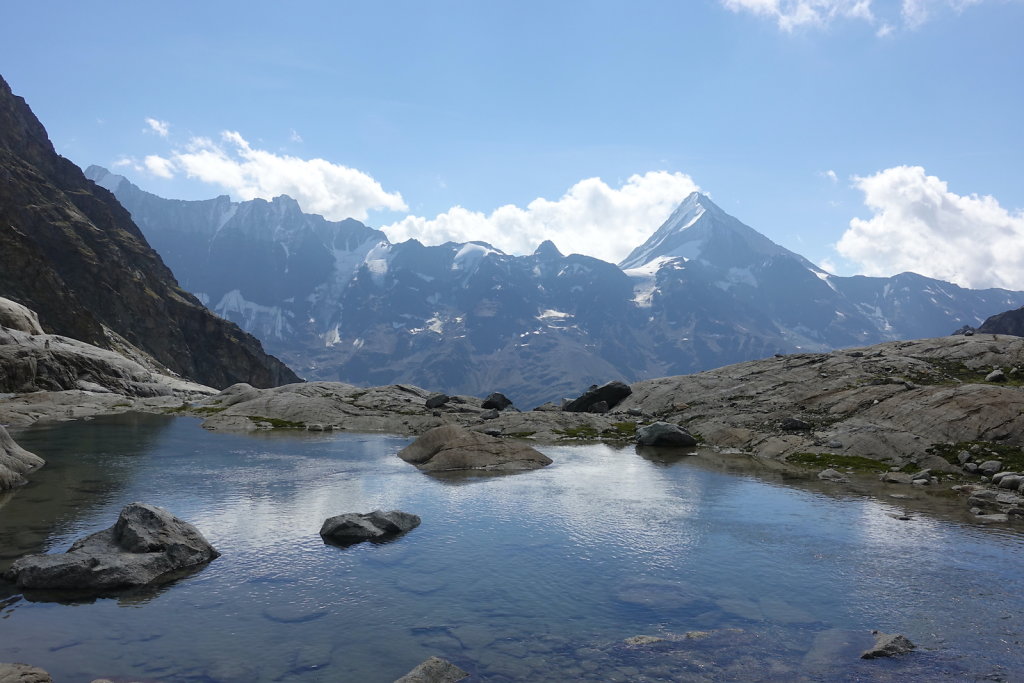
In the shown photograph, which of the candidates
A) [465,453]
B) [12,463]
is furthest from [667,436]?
[12,463]

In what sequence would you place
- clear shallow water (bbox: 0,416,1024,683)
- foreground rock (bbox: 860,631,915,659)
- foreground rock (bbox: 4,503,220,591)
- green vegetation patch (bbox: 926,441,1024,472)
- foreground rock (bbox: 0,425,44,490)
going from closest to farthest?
clear shallow water (bbox: 0,416,1024,683) → foreground rock (bbox: 860,631,915,659) → foreground rock (bbox: 4,503,220,591) → foreground rock (bbox: 0,425,44,490) → green vegetation patch (bbox: 926,441,1024,472)

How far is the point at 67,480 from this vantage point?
164 ft

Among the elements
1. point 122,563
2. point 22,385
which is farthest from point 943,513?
point 22,385

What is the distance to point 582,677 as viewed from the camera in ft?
70.6

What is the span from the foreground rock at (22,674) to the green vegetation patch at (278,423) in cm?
8137

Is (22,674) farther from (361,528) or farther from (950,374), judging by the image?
(950,374)

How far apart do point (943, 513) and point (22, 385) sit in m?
135

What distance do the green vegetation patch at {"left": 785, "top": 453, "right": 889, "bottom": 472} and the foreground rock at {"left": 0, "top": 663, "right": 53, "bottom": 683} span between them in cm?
6218

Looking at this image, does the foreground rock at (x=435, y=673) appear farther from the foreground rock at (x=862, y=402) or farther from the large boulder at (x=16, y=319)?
the large boulder at (x=16, y=319)

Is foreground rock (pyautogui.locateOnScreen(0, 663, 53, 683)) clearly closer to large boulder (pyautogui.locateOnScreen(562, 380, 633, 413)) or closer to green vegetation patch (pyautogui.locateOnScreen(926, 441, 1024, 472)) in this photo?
green vegetation patch (pyautogui.locateOnScreen(926, 441, 1024, 472))

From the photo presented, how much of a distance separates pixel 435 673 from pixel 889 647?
54.4 ft

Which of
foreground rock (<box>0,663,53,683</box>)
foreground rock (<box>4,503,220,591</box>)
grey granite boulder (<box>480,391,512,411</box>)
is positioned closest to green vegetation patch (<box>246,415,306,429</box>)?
grey granite boulder (<box>480,391,512,411</box>)

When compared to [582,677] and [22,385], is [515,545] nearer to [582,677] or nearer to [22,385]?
[582,677]

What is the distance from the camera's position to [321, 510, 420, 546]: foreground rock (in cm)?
3712
